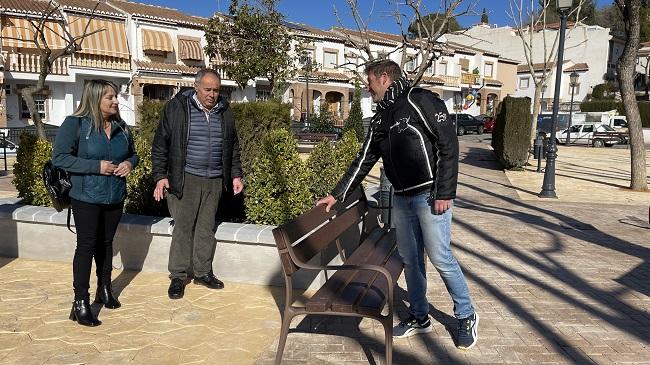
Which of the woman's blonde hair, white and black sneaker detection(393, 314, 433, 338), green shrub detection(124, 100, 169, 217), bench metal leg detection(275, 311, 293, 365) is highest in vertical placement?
the woman's blonde hair

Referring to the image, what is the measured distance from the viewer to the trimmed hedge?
3750cm

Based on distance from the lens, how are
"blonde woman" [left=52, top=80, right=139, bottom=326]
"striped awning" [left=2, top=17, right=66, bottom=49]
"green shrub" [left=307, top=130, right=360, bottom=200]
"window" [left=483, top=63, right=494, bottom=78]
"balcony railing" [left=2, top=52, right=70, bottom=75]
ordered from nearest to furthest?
"blonde woman" [left=52, top=80, right=139, bottom=326], "green shrub" [left=307, top=130, right=360, bottom=200], "striped awning" [left=2, top=17, right=66, bottom=49], "balcony railing" [left=2, top=52, right=70, bottom=75], "window" [left=483, top=63, right=494, bottom=78]

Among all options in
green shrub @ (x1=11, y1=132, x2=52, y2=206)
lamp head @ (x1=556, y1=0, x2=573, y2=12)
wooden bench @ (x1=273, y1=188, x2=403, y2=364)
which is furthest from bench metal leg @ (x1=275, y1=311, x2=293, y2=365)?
lamp head @ (x1=556, y1=0, x2=573, y2=12)

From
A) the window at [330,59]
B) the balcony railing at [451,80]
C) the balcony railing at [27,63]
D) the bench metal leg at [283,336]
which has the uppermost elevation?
the window at [330,59]

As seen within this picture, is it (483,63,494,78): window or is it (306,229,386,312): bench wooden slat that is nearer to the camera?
(306,229,386,312): bench wooden slat

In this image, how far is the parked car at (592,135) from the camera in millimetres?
26500

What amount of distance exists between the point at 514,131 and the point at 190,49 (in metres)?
22.5

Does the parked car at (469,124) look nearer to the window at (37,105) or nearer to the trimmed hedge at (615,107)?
the trimmed hedge at (615,107)

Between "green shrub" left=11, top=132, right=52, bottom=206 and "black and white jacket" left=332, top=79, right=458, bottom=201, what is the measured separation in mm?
4037

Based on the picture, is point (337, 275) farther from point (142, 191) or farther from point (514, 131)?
point (514, 131)

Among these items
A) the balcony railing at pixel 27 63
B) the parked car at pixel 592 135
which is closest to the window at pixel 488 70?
the parked car at pixel 592 135

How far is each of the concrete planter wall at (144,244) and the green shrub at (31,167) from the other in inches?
9.2

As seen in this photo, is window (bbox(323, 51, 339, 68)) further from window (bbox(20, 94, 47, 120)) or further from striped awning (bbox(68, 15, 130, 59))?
window (bbox(20, 94, 47, 120))

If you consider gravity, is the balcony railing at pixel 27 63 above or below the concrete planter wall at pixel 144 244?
above
